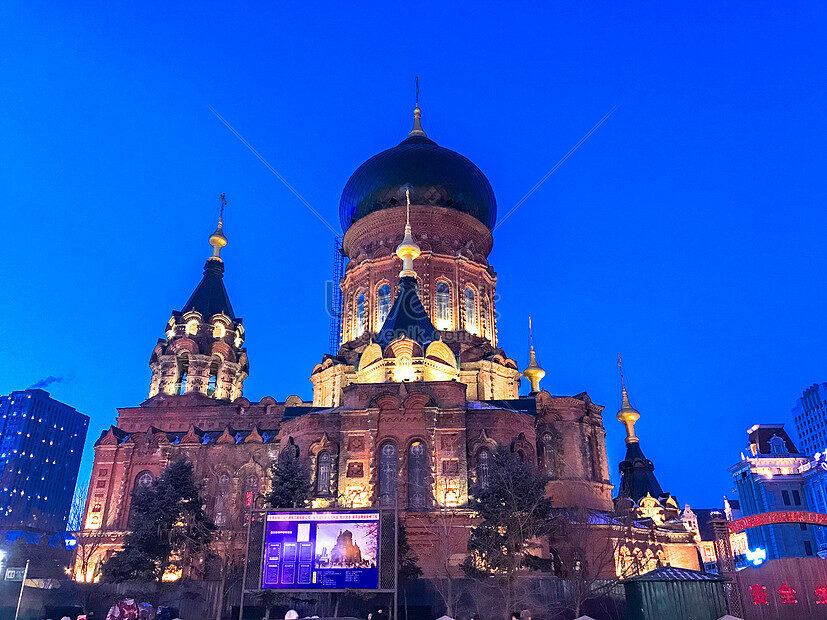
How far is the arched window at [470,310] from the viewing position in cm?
3809

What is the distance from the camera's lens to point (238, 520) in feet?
98.0

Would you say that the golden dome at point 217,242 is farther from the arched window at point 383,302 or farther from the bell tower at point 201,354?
the arched window at point 383,302

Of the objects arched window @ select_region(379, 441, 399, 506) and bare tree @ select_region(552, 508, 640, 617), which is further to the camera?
arched window @ select_region(379, 441, 399, 506)

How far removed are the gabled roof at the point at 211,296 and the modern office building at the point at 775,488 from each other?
133 ft

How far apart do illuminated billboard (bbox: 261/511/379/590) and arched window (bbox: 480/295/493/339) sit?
2394 centimetres

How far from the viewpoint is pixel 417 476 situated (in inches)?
1065

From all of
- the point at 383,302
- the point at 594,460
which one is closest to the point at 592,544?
the point at 594,460

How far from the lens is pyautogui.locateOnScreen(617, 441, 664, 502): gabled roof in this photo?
3778 centimetres

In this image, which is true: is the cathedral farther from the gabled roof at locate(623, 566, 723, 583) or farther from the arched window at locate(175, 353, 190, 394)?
the gabled roof at locate(623, 566, 723, 583)

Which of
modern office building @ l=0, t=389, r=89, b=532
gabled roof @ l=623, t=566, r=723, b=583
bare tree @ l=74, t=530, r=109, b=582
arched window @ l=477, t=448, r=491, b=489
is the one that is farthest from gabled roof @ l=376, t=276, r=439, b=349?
modern office building @ l=0, t=389, r=89, b=532

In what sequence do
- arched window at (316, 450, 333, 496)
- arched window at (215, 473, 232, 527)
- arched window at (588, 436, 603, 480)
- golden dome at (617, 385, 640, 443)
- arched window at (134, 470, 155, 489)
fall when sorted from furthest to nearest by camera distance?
golden dome at (617, 385, 640, 443)
arched window at (134, 470, 155, 489)
arched window at (588, 436, 603, 480)
arched window at (215, 473, 232, 527)
arched window at (316, 450, 333, 496)

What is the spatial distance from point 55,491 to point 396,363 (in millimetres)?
95287

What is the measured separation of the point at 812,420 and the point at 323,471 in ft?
227

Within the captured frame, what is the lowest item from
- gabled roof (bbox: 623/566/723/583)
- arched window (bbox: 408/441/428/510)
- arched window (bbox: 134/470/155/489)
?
gabled roof (bbox: 623/566/723/583)
